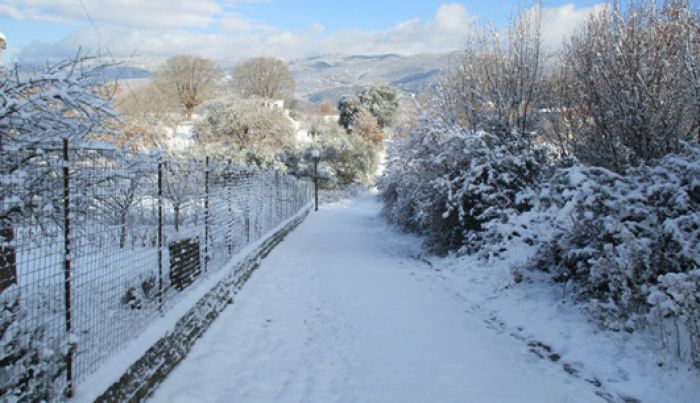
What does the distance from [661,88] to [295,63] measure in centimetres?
17635

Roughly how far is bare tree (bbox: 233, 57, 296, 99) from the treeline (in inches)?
1715

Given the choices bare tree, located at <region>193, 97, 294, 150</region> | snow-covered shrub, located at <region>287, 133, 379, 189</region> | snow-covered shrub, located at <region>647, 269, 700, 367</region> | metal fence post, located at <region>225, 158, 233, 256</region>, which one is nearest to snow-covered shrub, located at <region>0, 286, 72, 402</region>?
snow-covered shrub, located at <region>647, 269, 700, 367</region>

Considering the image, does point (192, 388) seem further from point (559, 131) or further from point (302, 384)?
point (559, 131)

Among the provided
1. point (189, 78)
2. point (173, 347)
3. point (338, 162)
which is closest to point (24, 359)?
point (173, 347)

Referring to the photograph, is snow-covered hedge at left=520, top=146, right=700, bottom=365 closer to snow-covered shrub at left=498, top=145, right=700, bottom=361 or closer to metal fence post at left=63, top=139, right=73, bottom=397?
snow-covered shrub at left=498, top=145, right=700, bottom=361

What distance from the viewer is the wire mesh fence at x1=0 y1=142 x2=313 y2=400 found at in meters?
3.09

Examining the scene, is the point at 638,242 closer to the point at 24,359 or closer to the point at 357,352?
the point at 357,352

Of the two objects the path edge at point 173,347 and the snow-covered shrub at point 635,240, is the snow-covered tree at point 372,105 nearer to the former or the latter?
the path edge at point 173,347

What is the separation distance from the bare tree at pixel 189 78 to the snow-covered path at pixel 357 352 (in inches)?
1679

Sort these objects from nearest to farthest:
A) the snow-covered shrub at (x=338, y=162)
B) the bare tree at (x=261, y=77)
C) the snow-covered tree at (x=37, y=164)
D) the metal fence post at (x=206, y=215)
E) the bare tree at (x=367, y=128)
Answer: the snow-covered tree at (x=37, y=164) → the metal fence post at (x=206, y=215) → the snow-covered shrub at (x=338, y=162) → the bare tree at (x=367, y=128) → the bare tree at (x=261, y=77)

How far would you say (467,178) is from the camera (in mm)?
11297

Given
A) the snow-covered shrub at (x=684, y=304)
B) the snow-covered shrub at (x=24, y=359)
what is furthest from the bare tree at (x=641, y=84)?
the snow-covered shrub at (x=24, y=359)

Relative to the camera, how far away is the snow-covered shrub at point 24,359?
286 cm

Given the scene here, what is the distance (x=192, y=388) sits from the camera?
4.59m
